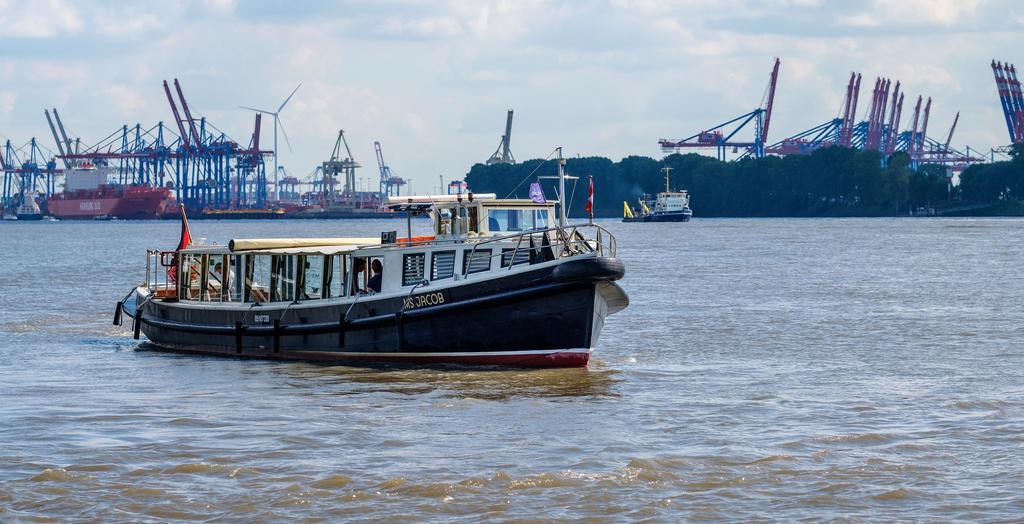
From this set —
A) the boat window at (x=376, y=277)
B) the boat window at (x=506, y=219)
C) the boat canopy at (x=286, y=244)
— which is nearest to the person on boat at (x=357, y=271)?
the boat window at (x=376, y=277)

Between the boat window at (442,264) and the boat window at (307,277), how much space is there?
313 centimetres

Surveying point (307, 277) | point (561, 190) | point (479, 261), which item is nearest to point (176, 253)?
point (307, 277)

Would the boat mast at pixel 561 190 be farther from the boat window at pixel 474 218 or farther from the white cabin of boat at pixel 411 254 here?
the boat window at pixel 474 218

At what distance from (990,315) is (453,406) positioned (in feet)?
70.2

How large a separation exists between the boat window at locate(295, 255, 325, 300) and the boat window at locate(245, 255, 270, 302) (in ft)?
4.20

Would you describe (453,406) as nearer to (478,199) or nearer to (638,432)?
(638,432)

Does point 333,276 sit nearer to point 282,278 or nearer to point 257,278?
point 282,278

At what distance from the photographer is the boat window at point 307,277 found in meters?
29.6

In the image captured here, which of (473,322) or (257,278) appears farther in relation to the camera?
(257,278)

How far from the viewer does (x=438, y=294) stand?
26.9 m

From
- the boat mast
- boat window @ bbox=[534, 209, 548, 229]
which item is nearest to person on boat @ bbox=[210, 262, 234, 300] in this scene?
boat window @ bbox=[534, 209, 548, 229]

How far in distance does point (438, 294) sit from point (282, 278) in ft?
15.6

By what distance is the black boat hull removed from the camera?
86.1ft

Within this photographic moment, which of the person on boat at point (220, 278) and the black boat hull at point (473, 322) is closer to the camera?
the black boat hull at point (473, 322)
